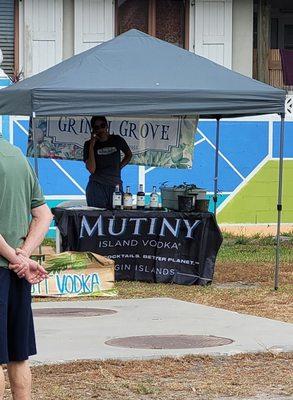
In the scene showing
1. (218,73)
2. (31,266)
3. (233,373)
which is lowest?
(233,373)

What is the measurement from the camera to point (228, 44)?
72.9ft

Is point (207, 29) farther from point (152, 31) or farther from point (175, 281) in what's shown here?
point (175, 281)

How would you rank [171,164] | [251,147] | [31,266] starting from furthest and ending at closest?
[251,147], [171,164], [31,266]

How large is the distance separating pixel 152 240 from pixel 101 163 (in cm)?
129

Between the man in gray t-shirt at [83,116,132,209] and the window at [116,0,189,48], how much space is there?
9507 millimetres

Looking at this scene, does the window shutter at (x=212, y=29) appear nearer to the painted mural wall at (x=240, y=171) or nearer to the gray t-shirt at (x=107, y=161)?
the painted mural wall at (x=240, y=171)

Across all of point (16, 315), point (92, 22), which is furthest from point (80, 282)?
point (92, 22)

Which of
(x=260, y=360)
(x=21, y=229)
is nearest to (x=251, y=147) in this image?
(x=260, y=360)

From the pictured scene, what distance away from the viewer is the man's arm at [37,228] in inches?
230

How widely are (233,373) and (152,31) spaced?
15.5m

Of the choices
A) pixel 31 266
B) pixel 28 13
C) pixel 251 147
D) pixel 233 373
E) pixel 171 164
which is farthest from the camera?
pixel 28 13

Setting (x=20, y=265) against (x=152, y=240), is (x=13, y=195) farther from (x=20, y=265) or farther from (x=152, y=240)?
(x=152, y=240)

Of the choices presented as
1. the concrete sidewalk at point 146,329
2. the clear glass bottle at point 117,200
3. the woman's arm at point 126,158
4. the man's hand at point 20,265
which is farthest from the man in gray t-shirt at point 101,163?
the man's hand at point 20,265

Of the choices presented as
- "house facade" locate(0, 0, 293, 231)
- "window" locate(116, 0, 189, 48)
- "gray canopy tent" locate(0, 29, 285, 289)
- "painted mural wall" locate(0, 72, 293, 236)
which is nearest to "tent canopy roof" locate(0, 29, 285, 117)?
"gray canopy tent" locate(0, 29, 285, 289)
